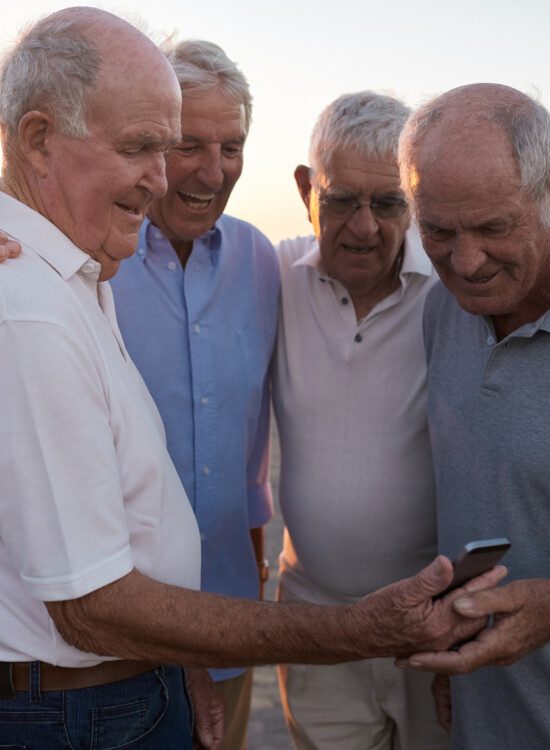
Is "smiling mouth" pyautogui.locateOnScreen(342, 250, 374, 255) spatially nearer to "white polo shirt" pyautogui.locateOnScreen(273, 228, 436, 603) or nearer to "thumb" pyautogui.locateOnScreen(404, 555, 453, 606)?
"white polo shirt" pyautogui.locateOnScreen(273, 228, 436, 603)

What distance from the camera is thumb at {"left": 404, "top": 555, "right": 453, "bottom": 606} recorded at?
2.22 m

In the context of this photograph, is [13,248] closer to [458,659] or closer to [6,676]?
[6,676]

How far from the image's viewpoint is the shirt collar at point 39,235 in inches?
84.5

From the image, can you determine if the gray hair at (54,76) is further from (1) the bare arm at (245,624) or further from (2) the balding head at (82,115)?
(1) the bare arm at (245,624)

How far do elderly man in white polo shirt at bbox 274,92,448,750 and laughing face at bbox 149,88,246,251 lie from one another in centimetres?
32

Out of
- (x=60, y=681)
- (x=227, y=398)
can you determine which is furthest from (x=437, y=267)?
(x=60, y=681)

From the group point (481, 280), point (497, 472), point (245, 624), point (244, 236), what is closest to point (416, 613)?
point (245, 624)

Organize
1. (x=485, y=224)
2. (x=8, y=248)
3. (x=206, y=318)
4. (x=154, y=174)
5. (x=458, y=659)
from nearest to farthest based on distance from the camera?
1. (x=8, y=248)
2. (x=154, y=174)
3. (x=458, y=659)
4. (x=485, y=224)
5. (x=206, y=318)

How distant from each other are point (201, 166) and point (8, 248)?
116 centimetres

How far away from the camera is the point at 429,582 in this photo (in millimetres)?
2250

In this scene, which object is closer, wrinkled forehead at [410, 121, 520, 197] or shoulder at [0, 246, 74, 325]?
shoulder at [0, 246, 74, 325]

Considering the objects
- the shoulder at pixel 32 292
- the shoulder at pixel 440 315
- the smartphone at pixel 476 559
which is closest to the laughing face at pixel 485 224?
the shoulder at pixel 440 315

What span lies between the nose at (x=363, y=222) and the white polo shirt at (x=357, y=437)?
0.18 meters

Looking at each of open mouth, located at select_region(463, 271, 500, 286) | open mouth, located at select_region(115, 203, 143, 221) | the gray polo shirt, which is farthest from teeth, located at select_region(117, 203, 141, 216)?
the gray polo shirt
